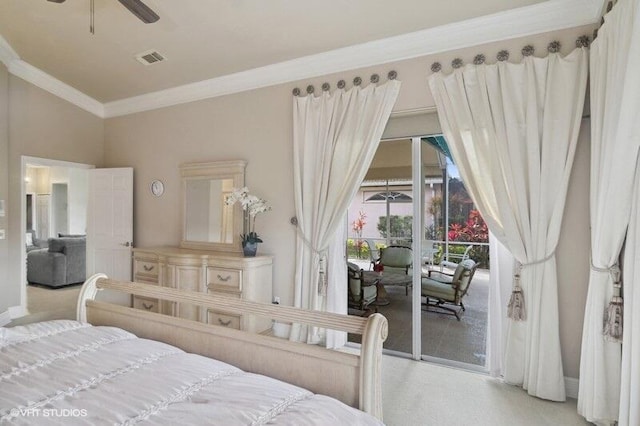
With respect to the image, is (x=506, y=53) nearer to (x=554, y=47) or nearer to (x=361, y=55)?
(x=554, y=47)

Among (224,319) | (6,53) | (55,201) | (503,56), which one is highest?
(6,53)

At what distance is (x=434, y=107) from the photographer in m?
2.96

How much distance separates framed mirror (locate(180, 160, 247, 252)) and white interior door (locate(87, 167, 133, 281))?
102 cm

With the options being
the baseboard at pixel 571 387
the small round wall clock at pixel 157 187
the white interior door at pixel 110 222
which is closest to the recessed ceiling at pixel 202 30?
the small round wall clock at pixel 157 187

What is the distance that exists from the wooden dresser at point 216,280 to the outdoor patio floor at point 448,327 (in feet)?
4.37

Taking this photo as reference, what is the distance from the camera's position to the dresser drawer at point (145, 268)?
3.82 m

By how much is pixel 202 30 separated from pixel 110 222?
3.07 m

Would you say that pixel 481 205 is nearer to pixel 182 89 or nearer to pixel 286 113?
pixel 286 113

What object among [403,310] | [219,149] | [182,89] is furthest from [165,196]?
[403,310]

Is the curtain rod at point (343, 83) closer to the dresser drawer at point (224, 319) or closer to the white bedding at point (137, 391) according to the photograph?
the dresser drawer at point (224, 319)

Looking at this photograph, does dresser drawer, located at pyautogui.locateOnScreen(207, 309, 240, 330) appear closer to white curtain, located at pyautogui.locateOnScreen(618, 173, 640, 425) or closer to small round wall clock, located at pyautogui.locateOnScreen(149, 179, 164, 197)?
small round wall clock, located at pyautogui.locateOnScreen(149, 179, 164, 197)

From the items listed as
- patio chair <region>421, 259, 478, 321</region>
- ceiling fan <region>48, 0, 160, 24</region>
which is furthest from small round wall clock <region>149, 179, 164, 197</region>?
patio chair <region>421, 259, 478, 321</region>

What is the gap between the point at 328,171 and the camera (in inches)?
129

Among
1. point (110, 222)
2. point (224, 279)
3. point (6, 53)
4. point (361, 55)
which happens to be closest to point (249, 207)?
point (224, 279)
